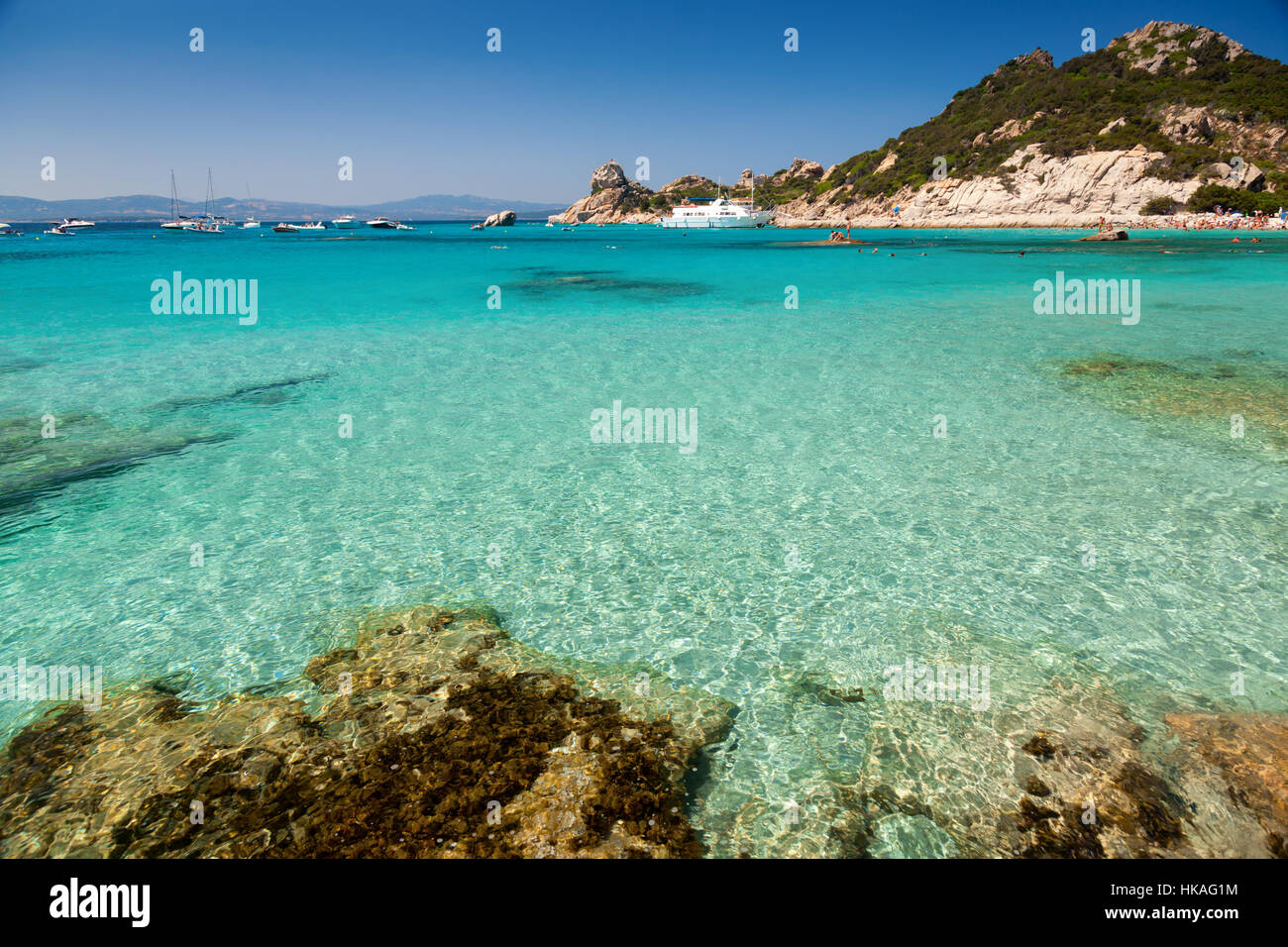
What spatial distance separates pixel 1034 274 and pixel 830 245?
4820cm

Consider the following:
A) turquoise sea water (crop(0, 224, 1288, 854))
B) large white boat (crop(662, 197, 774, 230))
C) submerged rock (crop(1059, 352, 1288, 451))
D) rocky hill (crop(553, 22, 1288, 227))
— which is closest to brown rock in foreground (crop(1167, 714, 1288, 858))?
turquoise sea water (crop(0, 224, 1288, 854))

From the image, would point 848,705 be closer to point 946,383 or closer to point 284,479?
point 284,479

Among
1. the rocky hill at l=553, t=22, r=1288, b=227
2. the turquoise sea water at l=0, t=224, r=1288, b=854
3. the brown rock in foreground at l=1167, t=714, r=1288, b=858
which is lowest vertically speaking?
the brown rock in foreground at l=1167, t=714, r=1288, b=858

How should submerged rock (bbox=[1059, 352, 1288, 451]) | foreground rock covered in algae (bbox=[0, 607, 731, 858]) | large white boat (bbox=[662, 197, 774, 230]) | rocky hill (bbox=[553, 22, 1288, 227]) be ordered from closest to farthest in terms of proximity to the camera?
foreground rock covered in algae (bbox=[0, 607, 731, 858])
submerged rock (bbox=[1059, 352, 1288, 451])
rocky hill (bbox=[553, 22, 1288, 227])
large white boat (bbox=[662, 197, 774, 230])

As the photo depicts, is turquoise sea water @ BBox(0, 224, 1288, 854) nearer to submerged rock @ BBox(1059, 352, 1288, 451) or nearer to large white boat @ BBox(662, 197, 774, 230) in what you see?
submerged rock @ BBox(1059, 352, 1288, 451)

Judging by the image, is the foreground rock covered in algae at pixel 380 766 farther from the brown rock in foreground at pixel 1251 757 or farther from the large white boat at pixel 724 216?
the large white boat at pixel 724 216

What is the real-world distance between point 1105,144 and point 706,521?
147484 millimetres

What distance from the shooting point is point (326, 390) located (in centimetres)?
1730

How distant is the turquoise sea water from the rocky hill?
116857 millimetres

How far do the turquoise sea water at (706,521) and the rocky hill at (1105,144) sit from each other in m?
117

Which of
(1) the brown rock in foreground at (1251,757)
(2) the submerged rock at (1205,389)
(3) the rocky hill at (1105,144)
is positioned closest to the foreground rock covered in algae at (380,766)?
(1) the brown rock in foreground at (1251,757)

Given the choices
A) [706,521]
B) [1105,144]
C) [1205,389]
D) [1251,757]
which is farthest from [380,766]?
[1105,144]

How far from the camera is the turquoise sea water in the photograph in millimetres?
6613
